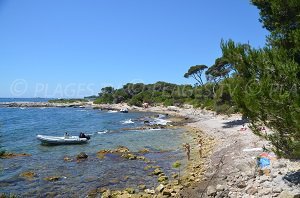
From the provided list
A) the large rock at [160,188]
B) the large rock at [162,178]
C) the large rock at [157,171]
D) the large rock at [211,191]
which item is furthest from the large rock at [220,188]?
the large rock at [157,171]

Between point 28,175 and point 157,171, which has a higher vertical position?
point 157,171

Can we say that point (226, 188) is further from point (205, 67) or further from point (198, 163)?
point (205, 67)

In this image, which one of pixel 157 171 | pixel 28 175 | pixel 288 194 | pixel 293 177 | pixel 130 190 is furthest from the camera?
pixel 28 175

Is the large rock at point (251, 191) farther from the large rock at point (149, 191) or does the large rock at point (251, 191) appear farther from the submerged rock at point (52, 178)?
the submerged rock at point (52, 178)

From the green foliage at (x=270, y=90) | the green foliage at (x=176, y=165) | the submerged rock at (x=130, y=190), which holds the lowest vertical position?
the submerged rock at (x=130, y=190)

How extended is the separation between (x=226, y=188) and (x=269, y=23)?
7688mm

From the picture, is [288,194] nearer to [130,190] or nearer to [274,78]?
[274,78]

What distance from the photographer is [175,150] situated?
26938 millimetres

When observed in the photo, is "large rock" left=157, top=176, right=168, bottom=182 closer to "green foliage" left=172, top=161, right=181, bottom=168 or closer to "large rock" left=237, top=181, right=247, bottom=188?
"green foliage" left=172, top=161, right=181, bottom=168

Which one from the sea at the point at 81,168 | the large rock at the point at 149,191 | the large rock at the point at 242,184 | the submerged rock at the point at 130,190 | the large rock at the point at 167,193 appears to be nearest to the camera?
the large rock at the point at 242,184

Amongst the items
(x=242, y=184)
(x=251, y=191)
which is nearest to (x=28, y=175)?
(x=242, y=184)

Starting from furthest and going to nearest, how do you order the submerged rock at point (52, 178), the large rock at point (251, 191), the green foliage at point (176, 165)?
the green foliage at point (176, 165) < the submerged rock at point (52, 178) < the large rock at point (251, 191)

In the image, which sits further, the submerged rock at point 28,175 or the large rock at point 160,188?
the submerged rock at point 28,175

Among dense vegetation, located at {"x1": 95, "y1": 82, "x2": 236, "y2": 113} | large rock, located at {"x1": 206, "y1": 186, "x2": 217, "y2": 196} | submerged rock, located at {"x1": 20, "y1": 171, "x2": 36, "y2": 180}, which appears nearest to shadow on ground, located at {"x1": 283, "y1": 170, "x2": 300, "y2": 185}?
large rock, located at {"x1": 206, "y1": 186, "x2": 217, "y2": 196}
